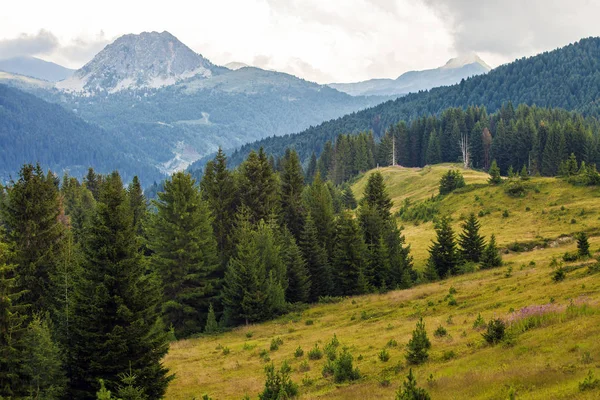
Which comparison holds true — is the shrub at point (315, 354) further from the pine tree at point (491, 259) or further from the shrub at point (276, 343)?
the pine tree at point (491, 259)

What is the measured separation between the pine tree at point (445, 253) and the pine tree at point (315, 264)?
11.7 m

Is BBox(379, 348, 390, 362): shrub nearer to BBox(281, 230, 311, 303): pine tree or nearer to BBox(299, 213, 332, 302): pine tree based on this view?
BBox(281, 230, 311, 303): pine tree

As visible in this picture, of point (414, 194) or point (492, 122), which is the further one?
point (492, 122)

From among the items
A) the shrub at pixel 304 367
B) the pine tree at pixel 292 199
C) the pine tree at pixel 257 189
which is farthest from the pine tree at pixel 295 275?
the shrub at pixel 304 367

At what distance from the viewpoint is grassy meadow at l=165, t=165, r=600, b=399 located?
46.9 ft

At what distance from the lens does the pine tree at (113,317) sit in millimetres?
Result: 20656

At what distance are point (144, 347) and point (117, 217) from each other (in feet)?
21.1

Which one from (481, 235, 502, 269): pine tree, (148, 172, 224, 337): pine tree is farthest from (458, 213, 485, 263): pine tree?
(148, 172, 224, 337): pine tree

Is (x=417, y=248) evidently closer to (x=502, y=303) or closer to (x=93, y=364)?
(x=502, y=303)

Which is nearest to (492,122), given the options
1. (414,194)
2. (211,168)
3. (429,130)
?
(429,130)

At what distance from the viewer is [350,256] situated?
48531mm

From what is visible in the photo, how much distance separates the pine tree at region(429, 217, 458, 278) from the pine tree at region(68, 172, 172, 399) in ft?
106

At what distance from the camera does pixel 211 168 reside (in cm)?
5600

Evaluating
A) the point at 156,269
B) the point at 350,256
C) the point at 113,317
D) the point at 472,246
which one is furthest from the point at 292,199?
the point at 113,317
